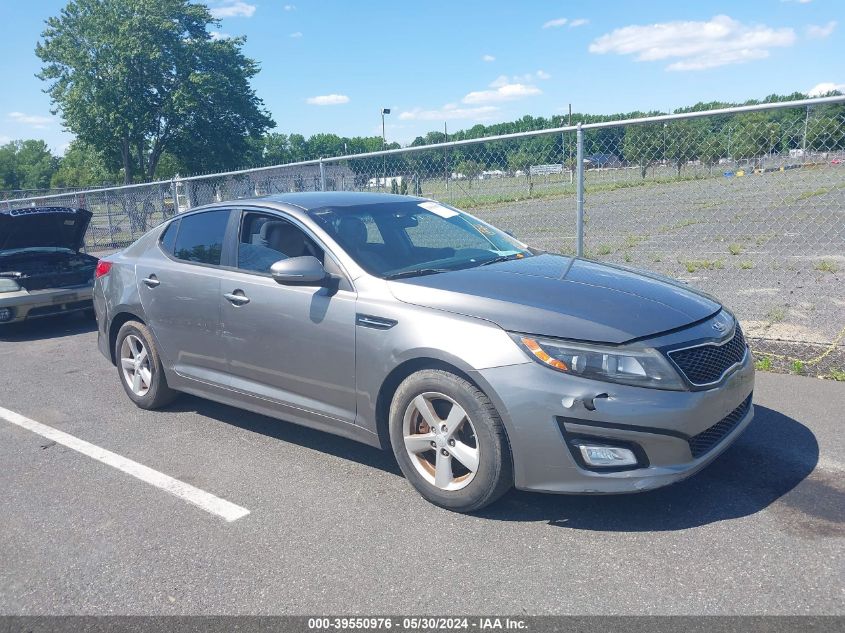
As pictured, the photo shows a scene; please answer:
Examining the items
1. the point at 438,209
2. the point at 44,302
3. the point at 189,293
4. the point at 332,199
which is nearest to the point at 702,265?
the point at 438,209

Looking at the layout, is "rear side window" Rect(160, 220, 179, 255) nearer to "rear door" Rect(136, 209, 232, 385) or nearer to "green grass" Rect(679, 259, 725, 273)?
"rear door" Rect(136, 209, 232, 385)

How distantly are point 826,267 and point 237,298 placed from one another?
26.9 ft

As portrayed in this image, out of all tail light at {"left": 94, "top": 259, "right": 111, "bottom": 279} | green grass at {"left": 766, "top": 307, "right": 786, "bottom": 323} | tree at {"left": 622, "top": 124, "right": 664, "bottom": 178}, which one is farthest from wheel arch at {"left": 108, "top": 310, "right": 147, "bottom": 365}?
green grass at {"left": 766, "top": 307, "right": 786, "bottom": 323}

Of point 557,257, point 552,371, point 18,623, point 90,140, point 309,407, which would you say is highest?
point 90,140

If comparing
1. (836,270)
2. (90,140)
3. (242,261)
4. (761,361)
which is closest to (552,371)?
(242,261)

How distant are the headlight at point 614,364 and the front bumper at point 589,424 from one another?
4cm

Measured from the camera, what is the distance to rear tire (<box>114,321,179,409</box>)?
17.7ft

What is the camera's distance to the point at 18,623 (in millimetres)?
2838

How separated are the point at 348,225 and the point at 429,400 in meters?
1.41

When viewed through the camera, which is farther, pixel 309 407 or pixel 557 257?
pixel 557 257

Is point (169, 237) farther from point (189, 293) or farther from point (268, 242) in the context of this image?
point (268, 242)

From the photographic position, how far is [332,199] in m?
4.93

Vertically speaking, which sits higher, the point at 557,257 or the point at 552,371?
the point at 557,257

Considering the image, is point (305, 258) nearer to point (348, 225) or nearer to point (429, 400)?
point (348, 225)
